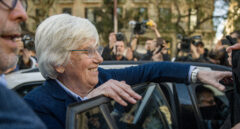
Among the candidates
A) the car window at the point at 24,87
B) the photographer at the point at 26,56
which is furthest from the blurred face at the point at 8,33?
the photographer at the point at 26,56

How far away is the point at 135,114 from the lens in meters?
1.71

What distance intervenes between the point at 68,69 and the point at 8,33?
0.81m

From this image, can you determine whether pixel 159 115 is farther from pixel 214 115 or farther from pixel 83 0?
pixel 83 0

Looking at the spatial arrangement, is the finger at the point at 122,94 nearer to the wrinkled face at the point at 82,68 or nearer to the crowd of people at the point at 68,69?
the crowd of people at the point at 68,69

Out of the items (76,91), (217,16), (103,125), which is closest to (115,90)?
(103,125)

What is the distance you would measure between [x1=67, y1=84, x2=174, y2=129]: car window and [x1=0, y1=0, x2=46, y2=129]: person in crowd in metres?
0.35

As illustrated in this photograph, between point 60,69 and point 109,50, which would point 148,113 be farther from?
point 109,50

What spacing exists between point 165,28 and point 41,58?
57.4ft

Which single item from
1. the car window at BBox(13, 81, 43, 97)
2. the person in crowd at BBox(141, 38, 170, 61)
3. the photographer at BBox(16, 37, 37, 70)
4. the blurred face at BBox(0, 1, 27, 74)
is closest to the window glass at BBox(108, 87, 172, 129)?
the blurred face at BBox(0, 1, 27, 74)

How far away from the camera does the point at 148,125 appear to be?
5.82 feet

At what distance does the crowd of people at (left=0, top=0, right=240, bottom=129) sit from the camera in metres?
0.99

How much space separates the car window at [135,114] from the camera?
1.19 meters

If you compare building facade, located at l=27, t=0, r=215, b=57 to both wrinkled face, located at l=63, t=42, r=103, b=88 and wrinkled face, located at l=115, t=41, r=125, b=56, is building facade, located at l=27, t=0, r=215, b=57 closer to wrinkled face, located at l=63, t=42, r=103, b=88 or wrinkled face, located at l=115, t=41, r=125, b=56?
wrinkled face, located at l=115, t=41, r=125, b=56

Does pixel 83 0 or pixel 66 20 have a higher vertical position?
pixel 83 0
